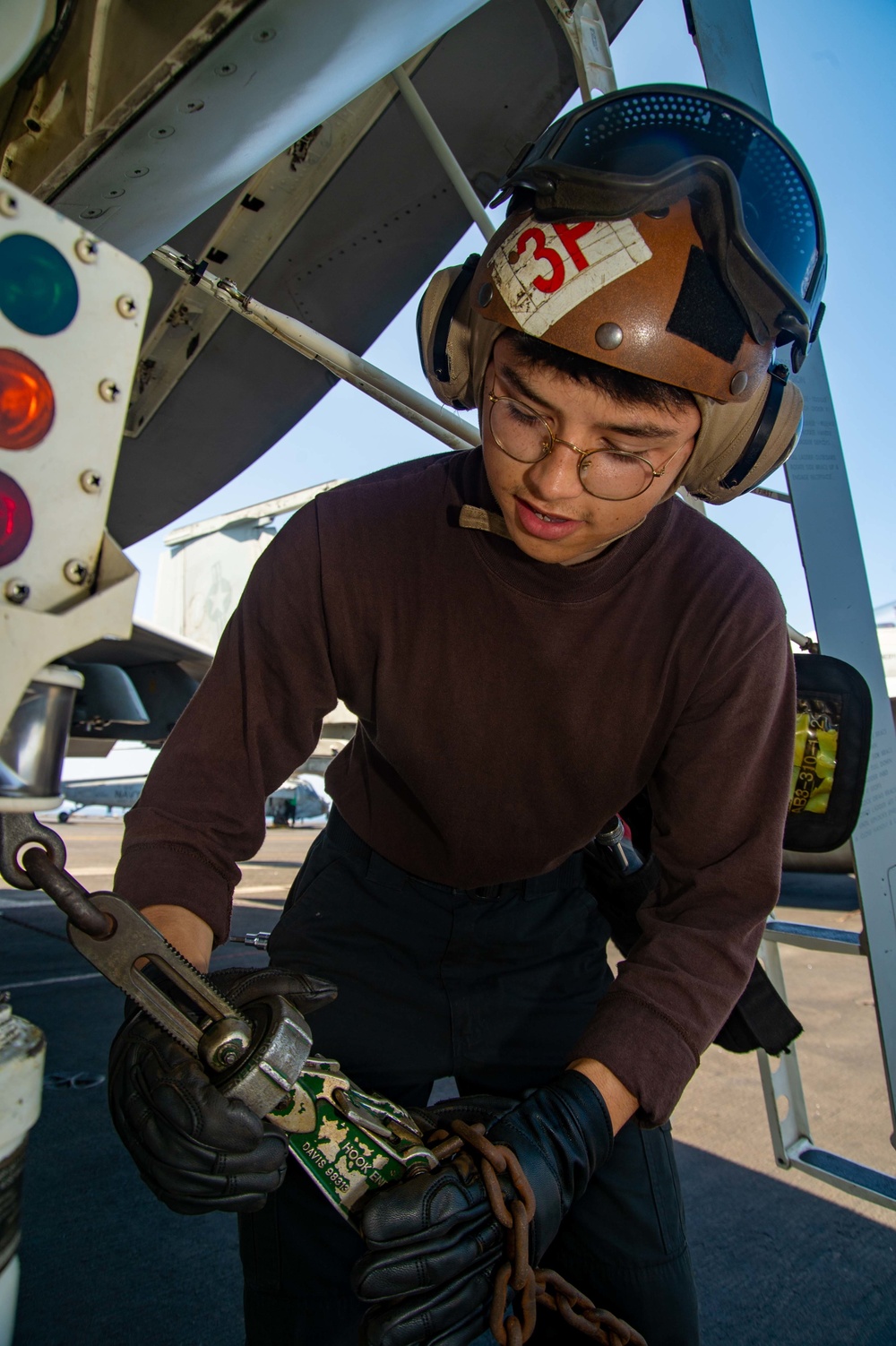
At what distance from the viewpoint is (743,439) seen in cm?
125

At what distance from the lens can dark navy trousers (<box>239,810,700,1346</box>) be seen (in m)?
1.18

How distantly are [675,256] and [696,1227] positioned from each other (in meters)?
2.41

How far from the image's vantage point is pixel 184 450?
3.78 metres

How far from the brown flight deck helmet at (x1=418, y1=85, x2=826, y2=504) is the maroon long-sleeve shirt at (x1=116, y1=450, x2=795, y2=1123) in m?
0.25

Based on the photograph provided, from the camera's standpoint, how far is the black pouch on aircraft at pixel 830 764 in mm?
1658

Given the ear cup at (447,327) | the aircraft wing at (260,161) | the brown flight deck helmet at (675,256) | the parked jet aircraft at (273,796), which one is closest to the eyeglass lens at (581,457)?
the brown flight deck helmet at (675,256)

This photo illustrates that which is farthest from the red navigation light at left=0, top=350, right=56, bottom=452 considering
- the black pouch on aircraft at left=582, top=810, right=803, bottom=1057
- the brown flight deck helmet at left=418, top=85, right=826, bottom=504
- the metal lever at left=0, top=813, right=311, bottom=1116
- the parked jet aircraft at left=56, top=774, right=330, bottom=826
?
the parked jet aircraft at left=56, top=774, right=330, bottom=826

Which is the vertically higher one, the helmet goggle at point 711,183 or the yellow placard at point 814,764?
the helmet goggle at point 711,183

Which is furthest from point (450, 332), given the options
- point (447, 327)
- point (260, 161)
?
point (260, 161)

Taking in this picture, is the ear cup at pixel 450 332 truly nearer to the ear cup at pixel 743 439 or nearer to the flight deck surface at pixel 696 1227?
the ear cup at pixel 743 439

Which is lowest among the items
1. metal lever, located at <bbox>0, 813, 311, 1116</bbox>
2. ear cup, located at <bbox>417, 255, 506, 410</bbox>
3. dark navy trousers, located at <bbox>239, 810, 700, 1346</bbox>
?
dark navy trousers, located at <bbox>239, 810, 700, 1346</bbox>

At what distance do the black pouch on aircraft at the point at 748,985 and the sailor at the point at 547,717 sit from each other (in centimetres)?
7

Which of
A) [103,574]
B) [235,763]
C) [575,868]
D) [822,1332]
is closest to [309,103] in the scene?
[103,574]

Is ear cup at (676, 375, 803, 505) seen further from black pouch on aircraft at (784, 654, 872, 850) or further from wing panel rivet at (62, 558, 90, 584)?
wing panel rivet at (62, 558, 90, 584)
